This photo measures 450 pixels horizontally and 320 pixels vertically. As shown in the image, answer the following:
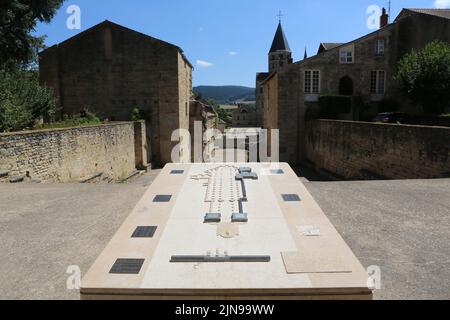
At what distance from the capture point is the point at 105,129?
15.6 meters

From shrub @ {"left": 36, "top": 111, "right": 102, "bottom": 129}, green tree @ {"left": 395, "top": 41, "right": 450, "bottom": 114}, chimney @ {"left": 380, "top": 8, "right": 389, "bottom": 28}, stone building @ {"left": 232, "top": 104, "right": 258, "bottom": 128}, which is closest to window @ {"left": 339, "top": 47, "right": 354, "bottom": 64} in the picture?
green tree @ {"left": 395, "top": 41, "right": 450, "bottom": 114}

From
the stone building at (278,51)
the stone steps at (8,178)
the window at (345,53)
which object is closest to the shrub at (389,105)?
the window at (345,53)

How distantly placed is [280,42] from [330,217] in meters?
67.7

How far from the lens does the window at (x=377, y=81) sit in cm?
2555

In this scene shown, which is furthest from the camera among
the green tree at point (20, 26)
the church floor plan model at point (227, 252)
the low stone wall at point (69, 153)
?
the green tree at point (20, 26)

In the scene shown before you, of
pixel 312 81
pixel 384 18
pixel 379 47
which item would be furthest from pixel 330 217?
pixel 384 18

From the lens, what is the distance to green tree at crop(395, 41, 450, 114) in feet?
67.7

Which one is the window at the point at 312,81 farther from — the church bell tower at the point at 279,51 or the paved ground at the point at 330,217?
the church bell tower at the point at 279,51

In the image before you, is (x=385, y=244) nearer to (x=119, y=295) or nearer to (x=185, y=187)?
(x=185, y=187)

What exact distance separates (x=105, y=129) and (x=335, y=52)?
16.3 meters

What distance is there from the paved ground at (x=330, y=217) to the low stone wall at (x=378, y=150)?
2.84 m
